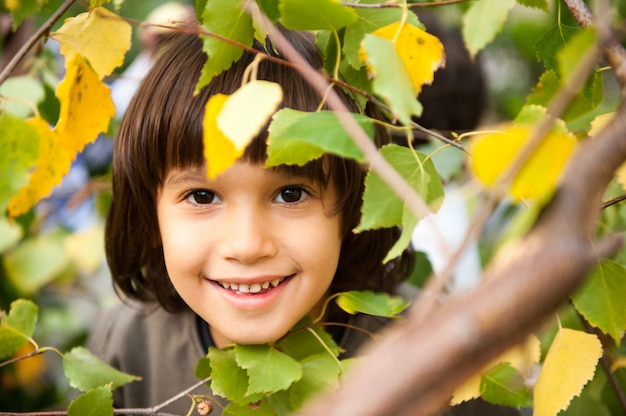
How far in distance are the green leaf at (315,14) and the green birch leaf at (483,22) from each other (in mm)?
99

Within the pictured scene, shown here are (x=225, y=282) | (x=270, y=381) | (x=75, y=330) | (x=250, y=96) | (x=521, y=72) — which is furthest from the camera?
(x=521, y=72)

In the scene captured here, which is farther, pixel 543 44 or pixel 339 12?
pixel 543 44

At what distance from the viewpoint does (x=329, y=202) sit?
813 millimetres

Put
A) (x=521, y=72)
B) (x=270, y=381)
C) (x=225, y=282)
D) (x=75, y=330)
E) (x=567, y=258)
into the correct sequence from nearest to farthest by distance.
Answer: (x=567, y=258) < (x=270, y=381) < (x=225, y=282) < (x=75, y=330) < (x=521, y=72)

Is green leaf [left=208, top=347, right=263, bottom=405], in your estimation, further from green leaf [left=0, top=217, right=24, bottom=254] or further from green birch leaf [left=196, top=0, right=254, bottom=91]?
green leaf [left=0, top=217, right=24, bottom=254]

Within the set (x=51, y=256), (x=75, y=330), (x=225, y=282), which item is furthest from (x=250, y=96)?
(x=75, y=330)

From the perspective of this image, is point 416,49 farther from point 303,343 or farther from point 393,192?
point 303,343

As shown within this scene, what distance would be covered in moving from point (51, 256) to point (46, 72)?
0.41m

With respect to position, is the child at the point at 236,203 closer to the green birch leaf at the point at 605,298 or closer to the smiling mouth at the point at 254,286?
the smiling mouth at the point at 254,286

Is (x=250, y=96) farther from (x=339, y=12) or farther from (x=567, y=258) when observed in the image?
(x=567, y=258)

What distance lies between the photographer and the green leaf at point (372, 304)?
0.71 m

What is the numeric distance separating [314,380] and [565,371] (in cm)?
24

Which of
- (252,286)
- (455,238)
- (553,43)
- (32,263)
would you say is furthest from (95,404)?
(455,238)

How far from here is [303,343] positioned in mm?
810
